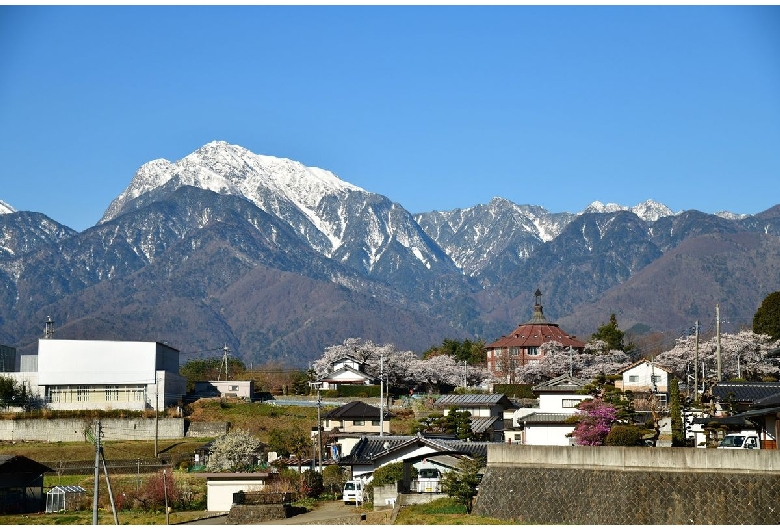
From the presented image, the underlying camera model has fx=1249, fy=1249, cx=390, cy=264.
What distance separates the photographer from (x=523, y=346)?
382ft

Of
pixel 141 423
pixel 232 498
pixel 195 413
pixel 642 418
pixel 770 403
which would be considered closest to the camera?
pixel 770 403

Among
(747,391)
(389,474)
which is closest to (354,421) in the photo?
(747,391)

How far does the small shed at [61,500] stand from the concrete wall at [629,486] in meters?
16.5

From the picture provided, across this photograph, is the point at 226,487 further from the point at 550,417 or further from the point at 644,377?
the point at 644,377

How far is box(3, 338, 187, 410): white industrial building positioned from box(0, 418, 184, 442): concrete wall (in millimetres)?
6362

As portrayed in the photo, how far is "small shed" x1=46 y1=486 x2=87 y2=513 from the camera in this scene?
4450 cm

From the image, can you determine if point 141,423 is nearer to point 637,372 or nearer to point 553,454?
point 637,372

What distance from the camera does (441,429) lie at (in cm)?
5712

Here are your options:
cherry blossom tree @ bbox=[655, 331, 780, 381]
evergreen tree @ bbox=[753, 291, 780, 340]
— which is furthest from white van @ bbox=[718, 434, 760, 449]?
evergreen tree @ bbox=[753, 291, 780, 340]

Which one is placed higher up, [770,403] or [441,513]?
[770,403]

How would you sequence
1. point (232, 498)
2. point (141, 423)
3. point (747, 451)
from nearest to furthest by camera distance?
point (747, 451) → point (232, 498) → point (141, 423)

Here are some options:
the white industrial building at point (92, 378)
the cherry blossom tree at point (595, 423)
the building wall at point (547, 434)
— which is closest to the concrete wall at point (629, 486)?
the cherry blossom tree at point (595, 423)

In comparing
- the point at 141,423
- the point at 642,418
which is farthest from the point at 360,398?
the point at 642,418

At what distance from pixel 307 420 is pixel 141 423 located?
30.6 feet
